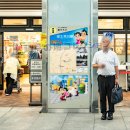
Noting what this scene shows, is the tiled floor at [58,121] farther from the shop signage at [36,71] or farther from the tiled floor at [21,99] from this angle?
the tiled floor at [21,99]

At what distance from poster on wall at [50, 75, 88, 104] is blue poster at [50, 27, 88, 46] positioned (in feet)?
2.78

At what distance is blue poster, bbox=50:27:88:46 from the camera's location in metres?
10.4

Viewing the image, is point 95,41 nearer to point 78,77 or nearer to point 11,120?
point 78,77

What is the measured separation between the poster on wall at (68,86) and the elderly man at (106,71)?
0.90 meters

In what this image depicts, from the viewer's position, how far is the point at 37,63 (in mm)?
11875

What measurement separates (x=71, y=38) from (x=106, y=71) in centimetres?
148

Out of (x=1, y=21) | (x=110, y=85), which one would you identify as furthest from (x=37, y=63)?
(x=1, y=21)

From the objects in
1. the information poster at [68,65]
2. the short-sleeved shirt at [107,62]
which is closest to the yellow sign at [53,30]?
the information poster at [68,65]

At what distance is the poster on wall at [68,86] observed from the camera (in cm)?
1055

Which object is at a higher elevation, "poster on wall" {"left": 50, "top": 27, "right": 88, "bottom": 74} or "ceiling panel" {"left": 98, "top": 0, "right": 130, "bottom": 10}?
"ceiling panel" {"left": 98, "top": 0, "right": 130, "bottom": 10}

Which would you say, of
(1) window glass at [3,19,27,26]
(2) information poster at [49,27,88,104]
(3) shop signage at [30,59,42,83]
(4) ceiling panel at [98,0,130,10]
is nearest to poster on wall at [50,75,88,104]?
(2) information poster at [49,27,88,104]

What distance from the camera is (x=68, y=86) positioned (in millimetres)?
10578

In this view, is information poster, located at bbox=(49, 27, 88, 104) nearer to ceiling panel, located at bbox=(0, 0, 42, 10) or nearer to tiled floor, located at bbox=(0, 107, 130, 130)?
tiled floor, located at bbox=(0, 107, 130, 130)

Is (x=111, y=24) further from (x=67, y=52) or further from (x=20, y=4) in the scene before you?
(x=67, y=52)
